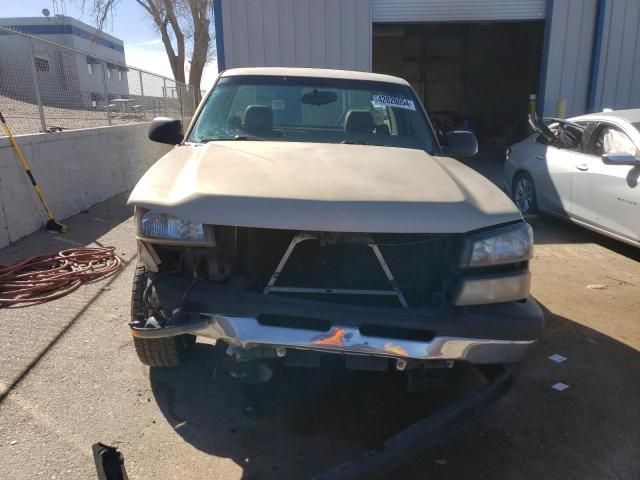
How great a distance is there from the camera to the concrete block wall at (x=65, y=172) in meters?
5.98

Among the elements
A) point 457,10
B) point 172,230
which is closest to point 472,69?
point 457,10

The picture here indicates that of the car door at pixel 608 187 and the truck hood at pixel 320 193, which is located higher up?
the truck hood at pixel 320 193

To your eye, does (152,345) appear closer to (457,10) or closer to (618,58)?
(457,10)

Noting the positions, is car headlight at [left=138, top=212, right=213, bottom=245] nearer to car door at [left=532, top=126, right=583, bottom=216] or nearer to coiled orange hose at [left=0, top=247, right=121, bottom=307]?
coiled orange hose at [left=0, top=247, right=121, bottom=307]

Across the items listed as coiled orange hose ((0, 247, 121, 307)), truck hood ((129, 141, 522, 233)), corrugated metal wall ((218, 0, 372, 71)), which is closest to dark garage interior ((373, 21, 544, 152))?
corrugated metal wall ((218, 0, 372, 71))

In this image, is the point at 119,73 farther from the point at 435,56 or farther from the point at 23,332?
the point at 435,56

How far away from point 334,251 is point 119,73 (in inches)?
375

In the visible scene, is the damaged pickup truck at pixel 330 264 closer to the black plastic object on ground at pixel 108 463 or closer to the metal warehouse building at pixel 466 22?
the black plastic object on ground at pixel 108 463

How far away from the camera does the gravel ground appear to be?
255 centimetres

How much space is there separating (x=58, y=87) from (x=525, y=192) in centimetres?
696

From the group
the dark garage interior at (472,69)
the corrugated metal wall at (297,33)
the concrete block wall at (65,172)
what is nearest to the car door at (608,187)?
the corrugated metal wall at (297,33)

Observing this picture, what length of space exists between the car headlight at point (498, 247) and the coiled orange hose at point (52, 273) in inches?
141

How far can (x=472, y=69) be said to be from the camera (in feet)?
73.0

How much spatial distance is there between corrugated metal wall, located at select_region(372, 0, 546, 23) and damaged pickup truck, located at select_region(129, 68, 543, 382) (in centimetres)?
898
